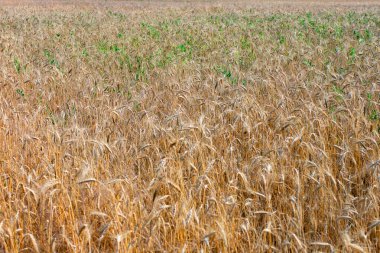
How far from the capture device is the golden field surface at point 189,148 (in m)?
2.71

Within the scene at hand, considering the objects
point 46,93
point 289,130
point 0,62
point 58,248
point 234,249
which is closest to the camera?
point 234,249

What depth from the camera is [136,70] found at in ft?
25.5

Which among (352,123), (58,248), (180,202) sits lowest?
(58,248)

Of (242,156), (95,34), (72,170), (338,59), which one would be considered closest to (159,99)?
(242,156)

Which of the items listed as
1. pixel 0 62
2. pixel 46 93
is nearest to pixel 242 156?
pixel 46 93

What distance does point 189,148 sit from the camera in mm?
3615

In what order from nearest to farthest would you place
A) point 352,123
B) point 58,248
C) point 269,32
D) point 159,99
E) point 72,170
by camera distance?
point 58,248, point 72,170, point 352,123, point 159,99, point 269,32

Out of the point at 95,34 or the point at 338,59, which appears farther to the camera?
the point at 95,34

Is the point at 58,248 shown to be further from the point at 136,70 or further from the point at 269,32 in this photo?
the point at 269,32

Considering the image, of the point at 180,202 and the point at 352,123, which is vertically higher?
the point at 352,123

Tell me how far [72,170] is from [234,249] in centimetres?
147

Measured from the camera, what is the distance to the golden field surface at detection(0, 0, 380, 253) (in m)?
2.71

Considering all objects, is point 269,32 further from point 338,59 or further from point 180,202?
point 180,202

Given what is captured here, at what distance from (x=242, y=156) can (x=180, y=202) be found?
3.92ft
